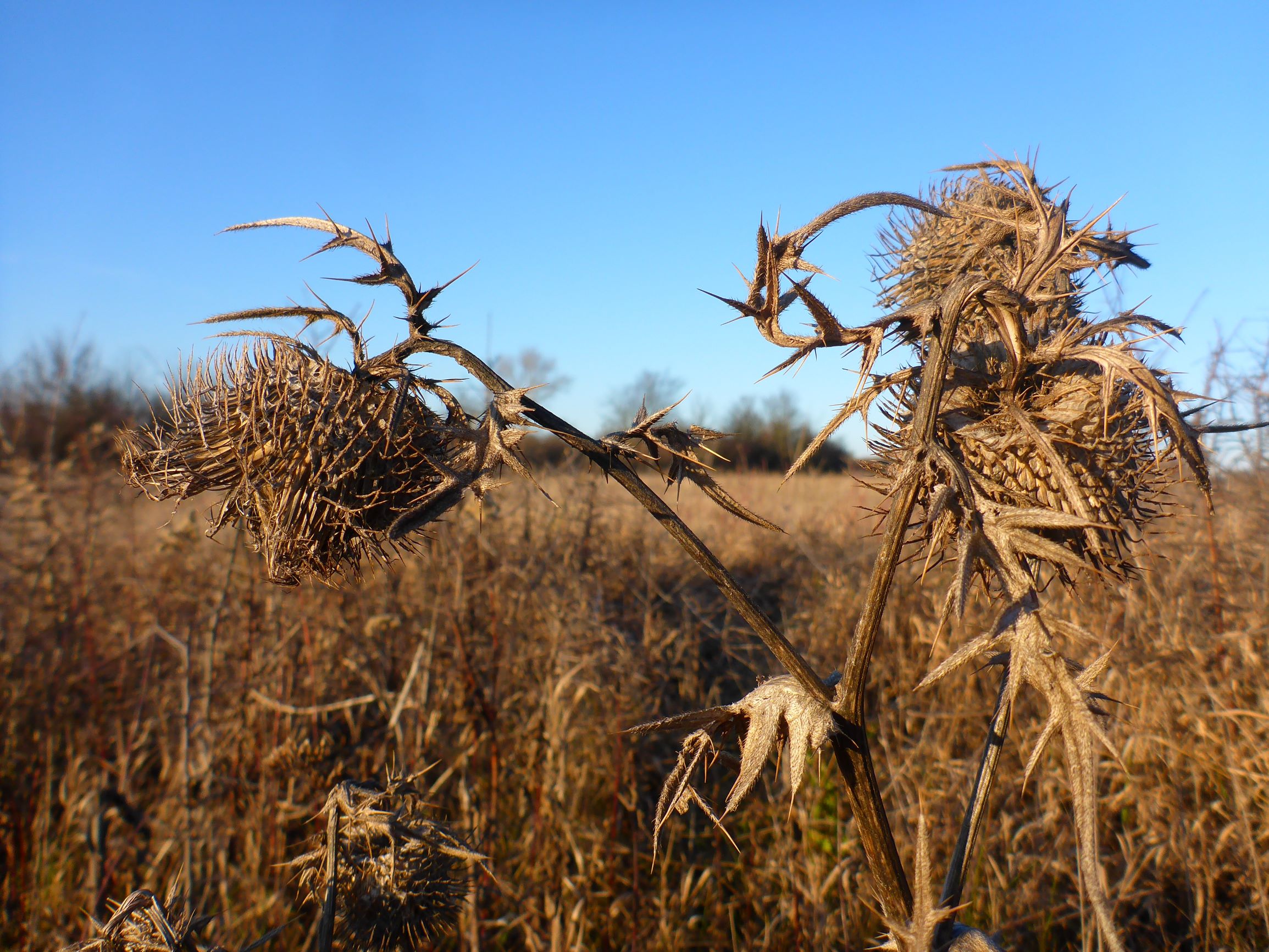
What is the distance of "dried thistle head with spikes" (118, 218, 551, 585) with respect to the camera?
51.9 inches

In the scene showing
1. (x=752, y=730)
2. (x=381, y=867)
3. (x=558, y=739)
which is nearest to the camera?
(x=752, y=730)

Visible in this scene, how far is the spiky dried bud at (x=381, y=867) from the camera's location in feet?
5.04

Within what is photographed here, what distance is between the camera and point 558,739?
3.88 metres

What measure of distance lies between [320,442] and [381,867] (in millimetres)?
957

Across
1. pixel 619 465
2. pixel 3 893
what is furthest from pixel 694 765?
pixel 3 893

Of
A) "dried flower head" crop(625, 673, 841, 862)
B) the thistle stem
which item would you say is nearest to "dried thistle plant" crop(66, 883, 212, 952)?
"dried flower head" crop(625, 673, 841, 862)

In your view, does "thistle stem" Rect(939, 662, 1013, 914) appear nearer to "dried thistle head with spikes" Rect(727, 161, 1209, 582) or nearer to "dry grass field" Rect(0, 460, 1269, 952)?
"dried thistle head with spikes" Rect(727, 161, 1209, 582)

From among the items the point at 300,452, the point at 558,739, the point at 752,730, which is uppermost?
the point at 300,452

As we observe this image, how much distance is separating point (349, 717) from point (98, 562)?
137 inches

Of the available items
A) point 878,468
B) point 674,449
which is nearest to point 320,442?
point 674,449

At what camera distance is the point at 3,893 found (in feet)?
11.4

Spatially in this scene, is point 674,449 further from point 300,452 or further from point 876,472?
point 300,452

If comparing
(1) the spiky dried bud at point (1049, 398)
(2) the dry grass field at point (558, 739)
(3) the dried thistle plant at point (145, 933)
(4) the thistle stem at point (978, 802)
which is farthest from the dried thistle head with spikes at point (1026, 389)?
(3) the dried thistle plant at point (145, 933)

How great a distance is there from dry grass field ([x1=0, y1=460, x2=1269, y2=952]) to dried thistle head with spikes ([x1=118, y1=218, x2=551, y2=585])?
1257 millimetres
